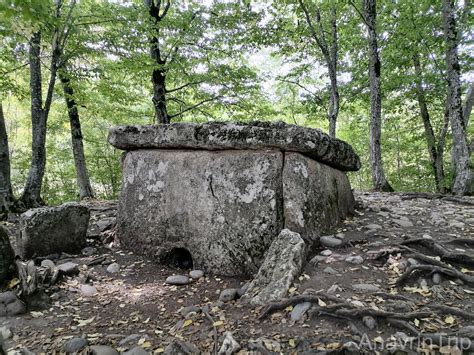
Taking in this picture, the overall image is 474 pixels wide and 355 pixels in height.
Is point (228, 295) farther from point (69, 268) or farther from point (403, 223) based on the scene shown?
point (403, 223)

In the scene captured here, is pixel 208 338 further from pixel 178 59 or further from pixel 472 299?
pixel 178 59

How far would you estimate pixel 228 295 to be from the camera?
283 cm

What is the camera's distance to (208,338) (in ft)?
7.27

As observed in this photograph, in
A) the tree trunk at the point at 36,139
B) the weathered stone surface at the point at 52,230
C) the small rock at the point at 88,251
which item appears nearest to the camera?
the weathered stone surface at the point at 52,230

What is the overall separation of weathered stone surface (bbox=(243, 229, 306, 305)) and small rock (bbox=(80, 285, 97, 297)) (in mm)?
1622

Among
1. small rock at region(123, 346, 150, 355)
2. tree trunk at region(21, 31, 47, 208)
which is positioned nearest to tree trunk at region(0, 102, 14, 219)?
tree trunk at region(21, 31, 47, 208)

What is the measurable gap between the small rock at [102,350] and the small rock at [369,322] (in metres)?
1.81

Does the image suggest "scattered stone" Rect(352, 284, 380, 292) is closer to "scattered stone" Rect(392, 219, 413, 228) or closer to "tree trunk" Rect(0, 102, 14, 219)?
"scattered stone" Rect(392, 219, 413, 228)

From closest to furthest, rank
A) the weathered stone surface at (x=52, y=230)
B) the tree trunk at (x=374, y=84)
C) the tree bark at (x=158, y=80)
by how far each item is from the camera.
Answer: the weathered stone surface at (x=52, y=230) < the tree trunk at (x=374, y=84) < the tree bark at (x=158, y=80)

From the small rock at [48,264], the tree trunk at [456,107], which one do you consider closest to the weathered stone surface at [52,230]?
the small rock at [48,264]

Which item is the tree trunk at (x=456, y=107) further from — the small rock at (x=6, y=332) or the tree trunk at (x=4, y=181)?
the tree trunk at (x=4, y=181)

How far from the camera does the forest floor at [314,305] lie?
206 cm

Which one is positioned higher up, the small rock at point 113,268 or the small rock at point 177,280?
the small rock at point 113,268

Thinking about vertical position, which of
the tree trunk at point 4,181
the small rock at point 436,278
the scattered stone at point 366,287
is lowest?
the scattered stone at point 366,287
